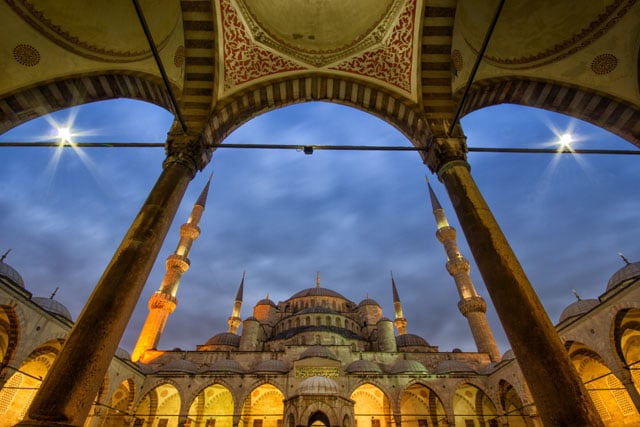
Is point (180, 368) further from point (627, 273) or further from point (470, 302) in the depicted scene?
point (627, 273)

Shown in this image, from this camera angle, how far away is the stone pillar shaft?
282 centimetres

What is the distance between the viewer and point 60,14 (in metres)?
6.05

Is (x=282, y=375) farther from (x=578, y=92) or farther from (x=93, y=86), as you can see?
(x=578, y=92)

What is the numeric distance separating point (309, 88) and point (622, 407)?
1725cm

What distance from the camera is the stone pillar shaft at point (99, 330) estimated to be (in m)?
2.82

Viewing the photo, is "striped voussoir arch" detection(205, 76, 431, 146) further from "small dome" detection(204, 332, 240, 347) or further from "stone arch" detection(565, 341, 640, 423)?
"small dome" detection(204, 332, 240, 347)

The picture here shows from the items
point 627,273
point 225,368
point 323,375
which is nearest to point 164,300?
point 225,368

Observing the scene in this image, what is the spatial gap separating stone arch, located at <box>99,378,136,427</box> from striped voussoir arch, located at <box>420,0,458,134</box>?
18752 millimetres

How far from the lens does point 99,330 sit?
10.9 ft

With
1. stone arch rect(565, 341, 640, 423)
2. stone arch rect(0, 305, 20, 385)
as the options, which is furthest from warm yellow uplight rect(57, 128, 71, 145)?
stone arch rect(565, 341, 640, 423)

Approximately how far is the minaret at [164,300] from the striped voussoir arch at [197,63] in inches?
754

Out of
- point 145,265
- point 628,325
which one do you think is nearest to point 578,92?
point 145,265

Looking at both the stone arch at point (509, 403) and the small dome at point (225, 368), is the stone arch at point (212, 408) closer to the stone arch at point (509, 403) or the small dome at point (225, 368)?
the small dome at point (225, 368)

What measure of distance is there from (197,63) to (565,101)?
8.20 meters
